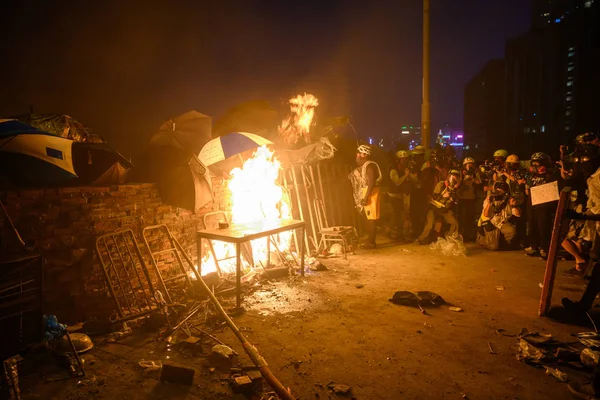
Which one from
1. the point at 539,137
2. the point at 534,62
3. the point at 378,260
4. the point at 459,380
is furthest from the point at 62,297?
the point at 534,62

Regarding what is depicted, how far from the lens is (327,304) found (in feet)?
21.4

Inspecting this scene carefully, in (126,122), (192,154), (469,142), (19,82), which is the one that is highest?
(19,82)

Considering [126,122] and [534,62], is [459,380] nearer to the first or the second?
[126,122]

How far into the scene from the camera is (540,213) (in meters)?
9.36

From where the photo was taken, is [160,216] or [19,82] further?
[19,82]

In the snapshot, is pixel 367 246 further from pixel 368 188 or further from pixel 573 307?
pixel 573 307

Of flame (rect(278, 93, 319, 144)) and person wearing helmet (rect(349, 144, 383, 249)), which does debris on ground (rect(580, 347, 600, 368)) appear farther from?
flame (rect(278, 93, 319, 144))

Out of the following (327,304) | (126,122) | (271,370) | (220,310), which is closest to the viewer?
(271,370)

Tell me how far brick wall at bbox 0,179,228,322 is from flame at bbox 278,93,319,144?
529 cm

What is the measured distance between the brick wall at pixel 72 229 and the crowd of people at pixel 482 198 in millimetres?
6485

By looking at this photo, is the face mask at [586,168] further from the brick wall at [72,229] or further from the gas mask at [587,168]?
the brick wall at [72,229]

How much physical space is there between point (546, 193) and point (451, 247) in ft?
13.3

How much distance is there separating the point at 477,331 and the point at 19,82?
10890 millimetres

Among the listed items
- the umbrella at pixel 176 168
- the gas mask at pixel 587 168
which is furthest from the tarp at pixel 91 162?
the gas mask at pixel 587 168
